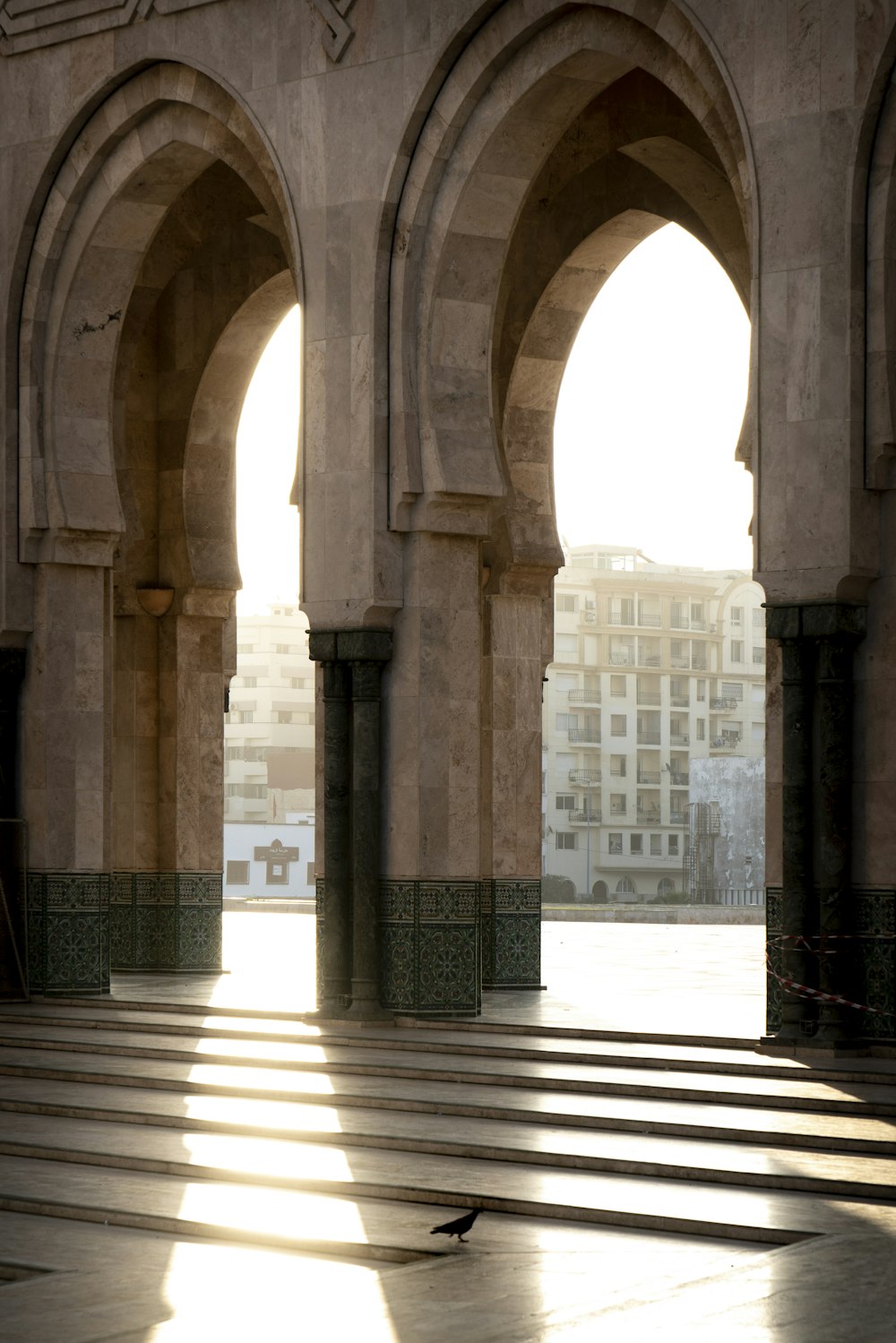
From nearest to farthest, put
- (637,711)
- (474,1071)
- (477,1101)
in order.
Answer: (477,1101) < (474,1071) < (637,711)

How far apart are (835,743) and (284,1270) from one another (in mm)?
3830

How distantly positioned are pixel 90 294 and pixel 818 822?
17.2ft

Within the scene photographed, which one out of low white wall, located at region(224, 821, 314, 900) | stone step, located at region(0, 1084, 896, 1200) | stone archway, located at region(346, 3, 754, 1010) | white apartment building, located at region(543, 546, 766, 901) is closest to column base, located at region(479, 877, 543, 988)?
stone archway, located at region(346, 3, 754, 1010)

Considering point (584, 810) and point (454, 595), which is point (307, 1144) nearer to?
point (454, 595)

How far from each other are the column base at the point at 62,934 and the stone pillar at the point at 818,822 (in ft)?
14.1

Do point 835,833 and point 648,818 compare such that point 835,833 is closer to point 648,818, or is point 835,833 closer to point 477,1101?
point 477,1101

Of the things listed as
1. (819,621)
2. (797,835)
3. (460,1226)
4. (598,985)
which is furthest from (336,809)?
(460,1226)

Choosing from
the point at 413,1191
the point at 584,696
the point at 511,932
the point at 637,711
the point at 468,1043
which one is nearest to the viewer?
the point at 413,1191

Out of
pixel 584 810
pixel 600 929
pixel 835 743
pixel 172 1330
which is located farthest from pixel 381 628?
pixel 584 810

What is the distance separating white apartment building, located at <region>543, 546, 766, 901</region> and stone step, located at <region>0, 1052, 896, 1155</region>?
5212 cm

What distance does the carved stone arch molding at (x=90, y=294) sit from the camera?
35.2 ft

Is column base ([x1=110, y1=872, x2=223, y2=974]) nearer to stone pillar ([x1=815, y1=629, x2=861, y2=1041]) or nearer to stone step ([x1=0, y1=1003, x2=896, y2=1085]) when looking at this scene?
stone step ([x1=0, y1=1003, x2=896, y2=1085])

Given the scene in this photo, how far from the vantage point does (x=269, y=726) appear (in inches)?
2901

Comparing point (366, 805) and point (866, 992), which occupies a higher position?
point (366, 805)
